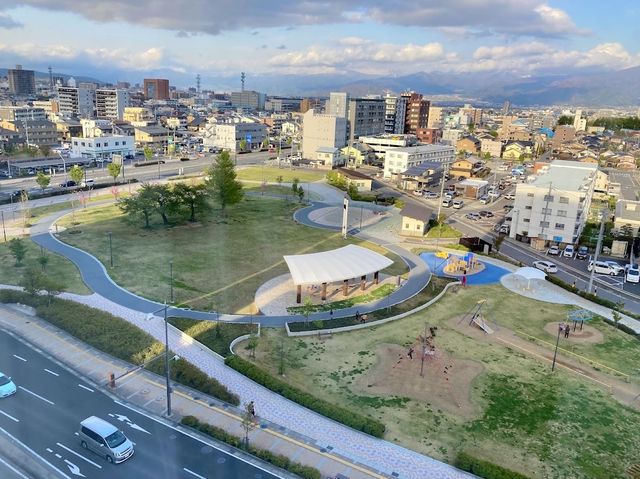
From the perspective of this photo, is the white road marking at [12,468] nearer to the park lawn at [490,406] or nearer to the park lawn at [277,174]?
the park lawn at [490,406]

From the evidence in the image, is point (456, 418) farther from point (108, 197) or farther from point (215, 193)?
point (108, 197)

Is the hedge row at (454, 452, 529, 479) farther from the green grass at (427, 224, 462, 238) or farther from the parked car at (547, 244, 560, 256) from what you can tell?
the parked car at (547, 244, 560, 256)

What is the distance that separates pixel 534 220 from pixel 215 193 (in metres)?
31.8

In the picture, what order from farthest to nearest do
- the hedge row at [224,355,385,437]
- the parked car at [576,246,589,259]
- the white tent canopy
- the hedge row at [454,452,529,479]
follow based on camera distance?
the parked car at [576,246,589,259] → the white tent canopy → the hedge row at [224,355,385,437] → the hedge row at [454,452,529,479]

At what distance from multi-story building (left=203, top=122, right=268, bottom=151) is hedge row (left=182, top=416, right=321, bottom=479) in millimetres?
89411

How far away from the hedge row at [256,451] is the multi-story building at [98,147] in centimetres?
7099

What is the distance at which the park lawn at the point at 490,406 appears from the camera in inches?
A: 680

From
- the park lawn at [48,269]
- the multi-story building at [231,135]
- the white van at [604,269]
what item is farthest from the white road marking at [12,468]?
the multi-story building at [231,135]

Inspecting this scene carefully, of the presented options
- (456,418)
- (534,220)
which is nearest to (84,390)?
(456,418)

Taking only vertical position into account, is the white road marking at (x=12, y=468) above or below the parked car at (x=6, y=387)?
below

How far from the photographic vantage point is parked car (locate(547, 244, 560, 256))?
141 feet

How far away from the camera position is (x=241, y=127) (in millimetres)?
104125

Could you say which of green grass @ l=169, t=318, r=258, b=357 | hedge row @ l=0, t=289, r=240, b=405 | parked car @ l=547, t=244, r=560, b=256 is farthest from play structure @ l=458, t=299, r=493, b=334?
parked car @ l=547, t=244, r=560, b=256

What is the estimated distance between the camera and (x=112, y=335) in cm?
2355
